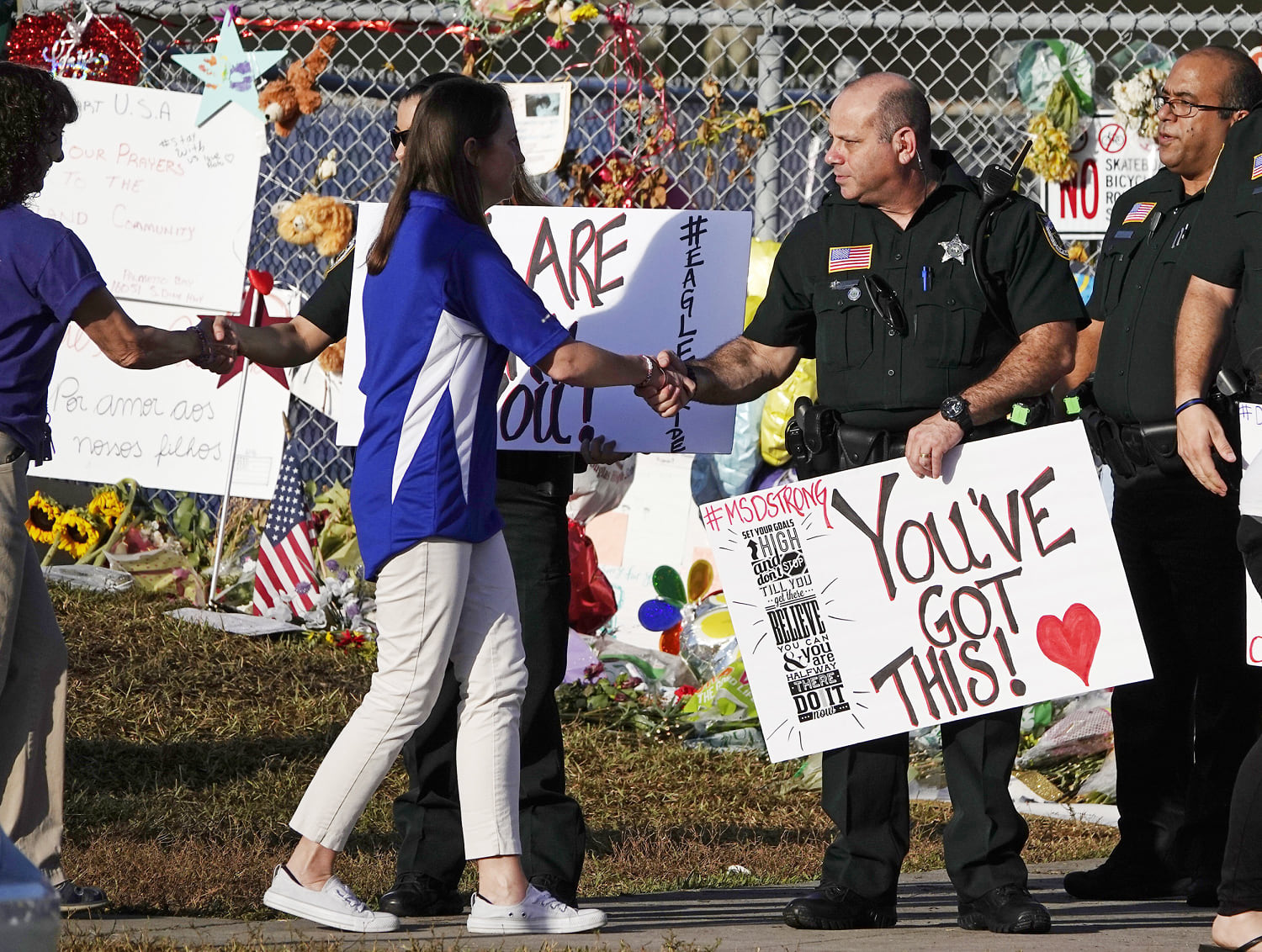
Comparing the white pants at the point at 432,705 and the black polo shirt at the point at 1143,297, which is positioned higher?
the black polo shirt at the point at 1143,297

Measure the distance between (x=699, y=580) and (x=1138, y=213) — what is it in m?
2.93

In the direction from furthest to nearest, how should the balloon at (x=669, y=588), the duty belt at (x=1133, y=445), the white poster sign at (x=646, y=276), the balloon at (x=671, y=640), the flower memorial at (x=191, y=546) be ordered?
the flower memorial at (x=191, y=546), the balloon at (x=669, y=588), the balloon at (x=671, y=640), the white poster sign at (x=646, y=276), the duty belt at (x=1133, y=445)

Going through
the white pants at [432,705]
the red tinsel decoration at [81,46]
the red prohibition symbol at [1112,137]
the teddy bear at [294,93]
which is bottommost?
the white pants at [432,705]

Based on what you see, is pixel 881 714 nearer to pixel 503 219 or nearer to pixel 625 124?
pixel 503 219

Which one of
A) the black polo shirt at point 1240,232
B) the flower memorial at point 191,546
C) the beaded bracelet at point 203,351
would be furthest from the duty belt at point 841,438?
the flower memorial at point 191,546

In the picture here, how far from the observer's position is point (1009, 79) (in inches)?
297

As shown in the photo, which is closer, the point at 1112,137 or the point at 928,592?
the point at 928,592

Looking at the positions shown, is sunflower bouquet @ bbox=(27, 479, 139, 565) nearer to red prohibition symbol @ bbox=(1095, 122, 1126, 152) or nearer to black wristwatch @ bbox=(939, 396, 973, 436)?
red prohibition symbol @ bbox=(1095, 122, 1126, 152)

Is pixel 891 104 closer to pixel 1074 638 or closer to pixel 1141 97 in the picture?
pixel 1074 638

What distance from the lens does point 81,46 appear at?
7.73m

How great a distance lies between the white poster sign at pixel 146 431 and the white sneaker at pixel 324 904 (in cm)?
421

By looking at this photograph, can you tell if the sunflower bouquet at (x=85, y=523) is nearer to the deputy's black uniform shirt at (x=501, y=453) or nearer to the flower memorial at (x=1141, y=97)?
the deputy's black uniform shirt at (x=501, y=453)

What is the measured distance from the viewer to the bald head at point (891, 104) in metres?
4.17

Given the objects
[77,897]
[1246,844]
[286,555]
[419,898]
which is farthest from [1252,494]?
[286,555]
